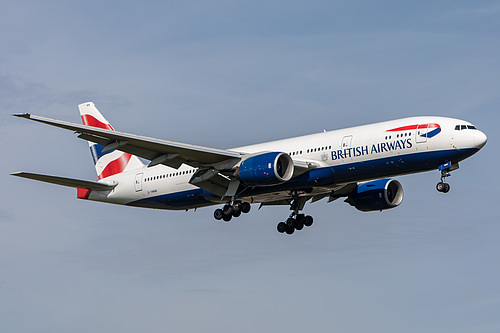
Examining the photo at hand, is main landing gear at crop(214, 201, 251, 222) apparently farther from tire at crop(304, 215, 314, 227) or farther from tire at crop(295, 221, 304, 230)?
tire at crop(304, 215, 314, 227)

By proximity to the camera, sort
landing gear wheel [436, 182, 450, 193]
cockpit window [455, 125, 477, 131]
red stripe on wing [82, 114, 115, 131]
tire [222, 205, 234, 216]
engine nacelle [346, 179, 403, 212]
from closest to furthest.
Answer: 1. cockpit window [455, 125, 477, 131]
2. landing gear wheel [436, 182, 450, 193]
3. tire [222, 205, 234, 216]
4. engine nacelle [346, 179, 403, 212]
5. red stripe on wing [82, 114, 115, 131]

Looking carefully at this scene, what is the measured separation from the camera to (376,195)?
50281mm

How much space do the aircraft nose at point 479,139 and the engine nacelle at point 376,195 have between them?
9.46 meters

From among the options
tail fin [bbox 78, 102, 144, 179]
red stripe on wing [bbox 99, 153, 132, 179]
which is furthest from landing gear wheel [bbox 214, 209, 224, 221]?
red stripe on wing [bbox 99, 153, 132, 179]

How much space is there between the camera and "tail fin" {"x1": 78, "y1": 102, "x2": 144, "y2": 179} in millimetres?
53656

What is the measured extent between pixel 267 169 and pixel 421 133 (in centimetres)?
792

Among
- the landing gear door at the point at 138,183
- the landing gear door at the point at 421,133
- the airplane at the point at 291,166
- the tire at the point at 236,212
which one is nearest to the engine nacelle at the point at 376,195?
the airplane at the point at 291,166

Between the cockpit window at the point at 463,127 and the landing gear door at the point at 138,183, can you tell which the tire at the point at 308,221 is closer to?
the landing gear door at the point at 138,183

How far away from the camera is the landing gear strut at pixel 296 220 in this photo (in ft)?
166

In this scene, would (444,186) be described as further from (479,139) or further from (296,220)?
(296,220)

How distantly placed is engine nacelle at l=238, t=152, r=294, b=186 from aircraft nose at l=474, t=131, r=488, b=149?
9.24 metres

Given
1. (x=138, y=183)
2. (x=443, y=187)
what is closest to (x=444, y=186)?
(x=443, y=187)

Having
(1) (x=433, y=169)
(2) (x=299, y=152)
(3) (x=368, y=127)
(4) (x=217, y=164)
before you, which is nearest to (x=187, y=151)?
(4) (x=217, y=164)

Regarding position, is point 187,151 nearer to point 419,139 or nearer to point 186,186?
point 186,186
